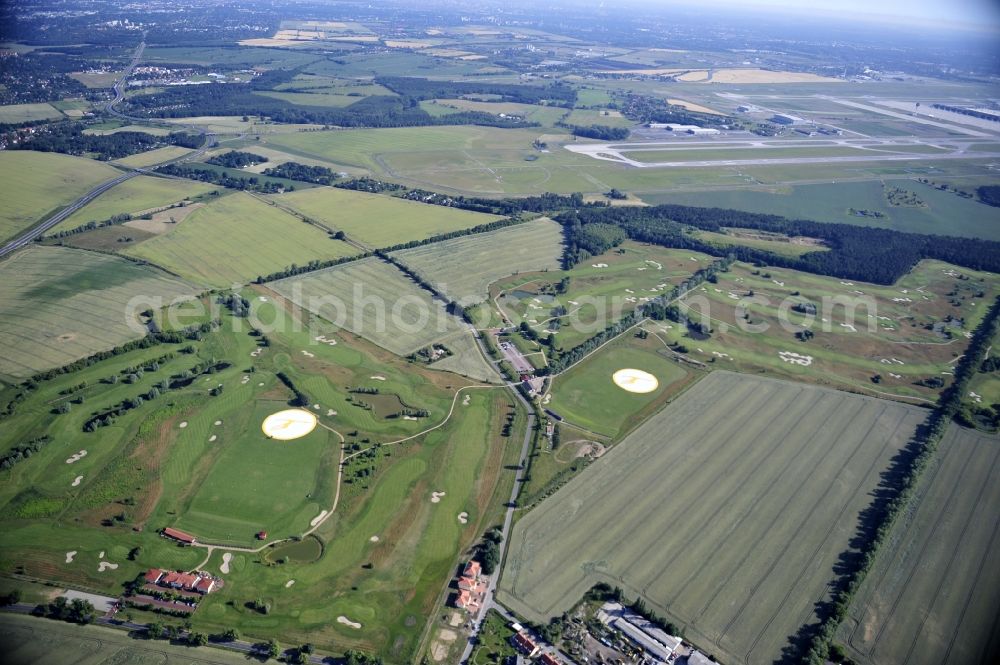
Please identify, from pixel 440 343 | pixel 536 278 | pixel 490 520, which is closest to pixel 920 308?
pixel 536 278

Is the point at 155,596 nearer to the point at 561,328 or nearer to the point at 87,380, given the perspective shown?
the point at 87,380

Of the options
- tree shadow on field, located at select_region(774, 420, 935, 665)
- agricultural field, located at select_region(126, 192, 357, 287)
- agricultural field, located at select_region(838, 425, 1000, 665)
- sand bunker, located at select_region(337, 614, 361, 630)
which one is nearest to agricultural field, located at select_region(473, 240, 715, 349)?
agricultural field, located at select_region(126, 192, 357, 287)

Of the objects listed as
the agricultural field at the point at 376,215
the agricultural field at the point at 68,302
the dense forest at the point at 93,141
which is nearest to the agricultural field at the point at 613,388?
the agricultural field at the point at 376,215

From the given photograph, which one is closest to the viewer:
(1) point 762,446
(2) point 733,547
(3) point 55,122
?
(2) point 733,547

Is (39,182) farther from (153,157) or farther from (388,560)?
(388,560)

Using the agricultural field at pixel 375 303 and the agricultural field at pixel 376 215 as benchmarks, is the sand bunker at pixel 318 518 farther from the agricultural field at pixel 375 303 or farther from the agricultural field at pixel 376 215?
the agricultural field at pixel 376 215

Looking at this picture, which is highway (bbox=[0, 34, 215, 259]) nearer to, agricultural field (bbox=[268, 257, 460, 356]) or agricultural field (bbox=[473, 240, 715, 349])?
agricultural field (bbox=[268, 257, 460, 356])

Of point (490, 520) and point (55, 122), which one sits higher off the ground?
point (55, 122)
